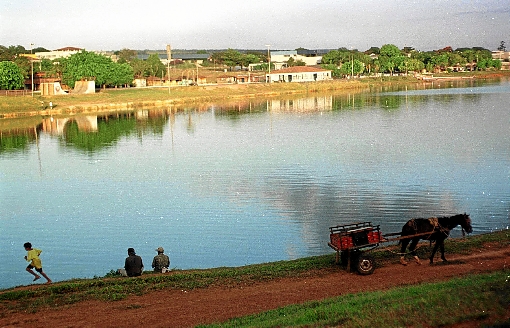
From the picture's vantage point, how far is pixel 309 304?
461 inches

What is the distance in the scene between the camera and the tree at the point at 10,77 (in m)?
86.6

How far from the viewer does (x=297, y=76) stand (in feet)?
422

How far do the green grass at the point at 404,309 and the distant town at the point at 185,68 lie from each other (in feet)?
150

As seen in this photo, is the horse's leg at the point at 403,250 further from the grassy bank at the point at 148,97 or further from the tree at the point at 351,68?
the tree at the point at 351,68

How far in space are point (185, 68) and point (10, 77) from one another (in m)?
66.4

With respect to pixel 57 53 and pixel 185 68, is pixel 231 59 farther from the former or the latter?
pixel 57 53

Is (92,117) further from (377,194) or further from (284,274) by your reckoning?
(284,274)

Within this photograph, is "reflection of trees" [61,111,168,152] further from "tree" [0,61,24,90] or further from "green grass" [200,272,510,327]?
"green grass" [200,272,510,327]

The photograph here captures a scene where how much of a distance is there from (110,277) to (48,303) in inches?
91.7

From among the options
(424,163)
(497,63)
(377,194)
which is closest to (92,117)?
(424,163)

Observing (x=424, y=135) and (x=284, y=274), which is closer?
(x=284, y=274)

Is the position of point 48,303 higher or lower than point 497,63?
lower

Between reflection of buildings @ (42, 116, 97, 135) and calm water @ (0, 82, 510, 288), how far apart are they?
428 centimetres

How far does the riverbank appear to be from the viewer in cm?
7719
